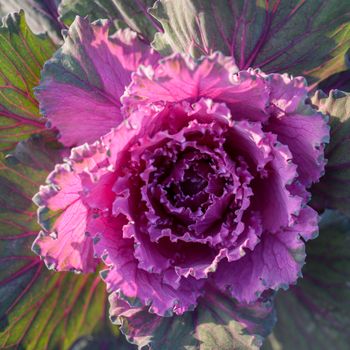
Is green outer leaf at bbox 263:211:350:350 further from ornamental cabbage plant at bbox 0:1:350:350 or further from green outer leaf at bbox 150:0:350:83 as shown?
green outer leaf at bbox 150:0:350:83

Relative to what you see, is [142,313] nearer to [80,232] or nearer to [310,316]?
[80,232]

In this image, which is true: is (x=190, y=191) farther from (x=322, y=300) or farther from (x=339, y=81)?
(x=322, y=300)

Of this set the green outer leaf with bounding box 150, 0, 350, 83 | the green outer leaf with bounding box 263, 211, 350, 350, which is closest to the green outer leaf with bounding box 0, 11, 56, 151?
the green outer leaf with bounding box 150, 0, 350, 83

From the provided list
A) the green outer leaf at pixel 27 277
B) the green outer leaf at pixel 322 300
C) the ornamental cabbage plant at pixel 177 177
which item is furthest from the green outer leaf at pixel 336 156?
the green outer leaf at pixel 27 277

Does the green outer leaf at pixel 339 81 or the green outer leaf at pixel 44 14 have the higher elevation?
the green outer leaf at pixel 44 14

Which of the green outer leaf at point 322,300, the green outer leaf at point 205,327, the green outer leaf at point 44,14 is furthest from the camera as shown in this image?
the green outer leaf at point 322,300

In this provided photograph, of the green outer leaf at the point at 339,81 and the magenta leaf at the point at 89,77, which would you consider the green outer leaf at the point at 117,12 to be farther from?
the green outer leaf at the point at 339,81

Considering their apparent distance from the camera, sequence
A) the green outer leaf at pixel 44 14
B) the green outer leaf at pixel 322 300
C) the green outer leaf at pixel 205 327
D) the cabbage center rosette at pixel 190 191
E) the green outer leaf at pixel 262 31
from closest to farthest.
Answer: the cabbage center rosette at pixel 190 191 → the green outer leaf at pixel 262 31 → the green outer leaf at pixel 205 327 → the green outer leaf at pixel 44 14 → the green outer leaf at pixel 322 300

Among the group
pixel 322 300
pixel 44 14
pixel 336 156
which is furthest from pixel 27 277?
pixel 322 300
